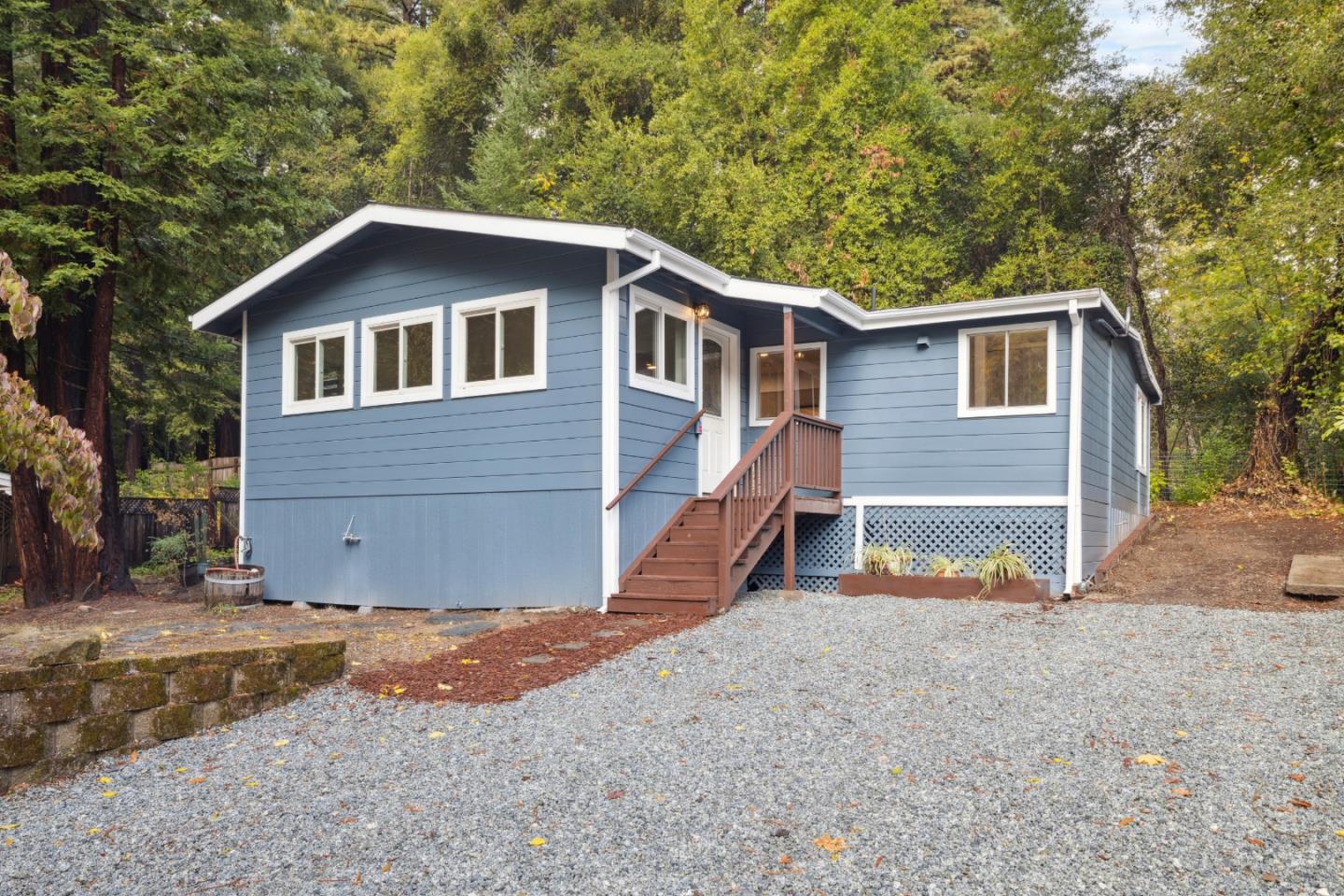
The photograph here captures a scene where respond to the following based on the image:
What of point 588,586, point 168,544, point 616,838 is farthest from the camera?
point 168,544

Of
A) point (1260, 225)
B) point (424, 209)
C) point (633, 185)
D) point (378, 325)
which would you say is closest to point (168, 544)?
point (378, 325)

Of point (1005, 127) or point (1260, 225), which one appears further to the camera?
point (1005, 127)

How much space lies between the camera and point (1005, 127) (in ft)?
62.4

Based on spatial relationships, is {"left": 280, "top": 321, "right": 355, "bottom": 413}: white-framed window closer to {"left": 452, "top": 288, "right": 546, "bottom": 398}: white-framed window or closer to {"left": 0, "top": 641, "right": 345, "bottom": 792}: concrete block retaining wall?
{"left": 452, "top": 288, "right": 546, "bottom": 398}: white-framed window

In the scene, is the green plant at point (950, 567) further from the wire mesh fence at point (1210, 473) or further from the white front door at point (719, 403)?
the wire mesh fence at point (1210, 473)

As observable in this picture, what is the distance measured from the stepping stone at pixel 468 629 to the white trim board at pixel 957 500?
4212 millimetres

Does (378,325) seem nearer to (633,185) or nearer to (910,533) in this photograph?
(910,533)

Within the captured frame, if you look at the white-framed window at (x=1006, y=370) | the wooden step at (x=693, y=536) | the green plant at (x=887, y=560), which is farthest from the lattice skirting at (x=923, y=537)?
the wooden step at (x=693, y=536)

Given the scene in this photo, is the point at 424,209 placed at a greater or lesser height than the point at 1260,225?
lesser

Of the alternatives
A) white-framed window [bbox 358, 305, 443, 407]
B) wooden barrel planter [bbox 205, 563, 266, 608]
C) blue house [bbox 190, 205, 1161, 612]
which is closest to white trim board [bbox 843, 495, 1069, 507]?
blue house [bbox 190, 205, 1161, 612]

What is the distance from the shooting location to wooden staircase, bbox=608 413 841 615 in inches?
311

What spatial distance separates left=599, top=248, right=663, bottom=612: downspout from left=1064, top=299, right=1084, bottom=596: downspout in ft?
14.0

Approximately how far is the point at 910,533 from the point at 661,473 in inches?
112

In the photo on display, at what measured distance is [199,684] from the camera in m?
4.59
